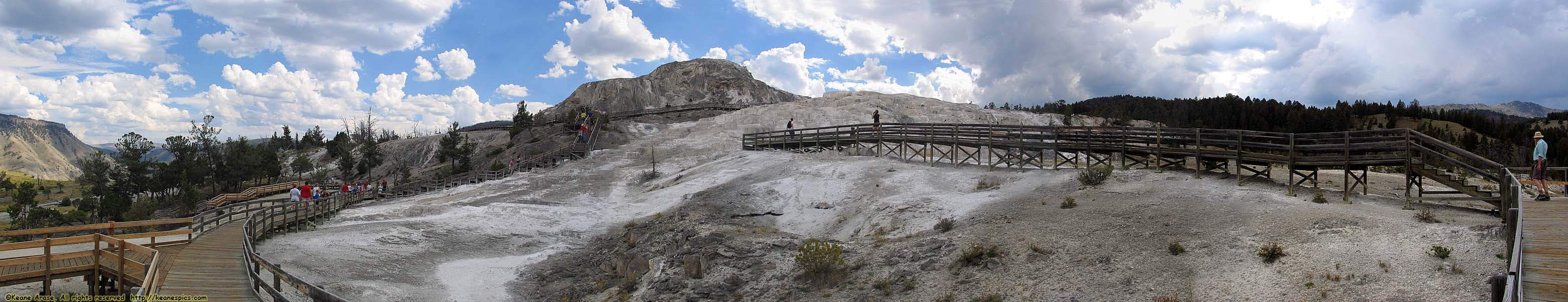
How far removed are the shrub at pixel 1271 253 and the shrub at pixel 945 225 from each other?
7.02m

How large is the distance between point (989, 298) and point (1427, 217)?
865cm

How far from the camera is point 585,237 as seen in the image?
27.3 meters

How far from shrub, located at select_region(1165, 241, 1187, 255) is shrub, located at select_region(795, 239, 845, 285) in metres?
6.83

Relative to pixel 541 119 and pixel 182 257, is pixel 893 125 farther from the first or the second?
pixel 541 119

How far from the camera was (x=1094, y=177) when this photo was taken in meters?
22.0

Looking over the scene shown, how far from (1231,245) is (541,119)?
249ft

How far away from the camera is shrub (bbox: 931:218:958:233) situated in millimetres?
19094

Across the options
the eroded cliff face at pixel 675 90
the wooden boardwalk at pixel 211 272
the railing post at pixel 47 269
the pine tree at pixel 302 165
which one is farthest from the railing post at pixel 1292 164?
the eroded cliff face at pixel 675 90

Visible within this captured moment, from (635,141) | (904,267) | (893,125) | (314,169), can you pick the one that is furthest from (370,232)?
(314,169)

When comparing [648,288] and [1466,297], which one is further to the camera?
[648,288]

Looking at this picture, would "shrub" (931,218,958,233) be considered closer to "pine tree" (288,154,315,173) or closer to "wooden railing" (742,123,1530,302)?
"wooden railing" (742,123,1530,302)

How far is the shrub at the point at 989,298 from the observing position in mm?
13984

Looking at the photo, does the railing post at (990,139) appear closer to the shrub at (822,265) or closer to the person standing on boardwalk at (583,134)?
the shrub at (822,265)

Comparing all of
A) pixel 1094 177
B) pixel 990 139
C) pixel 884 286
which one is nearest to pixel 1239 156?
pixel 1094 177
